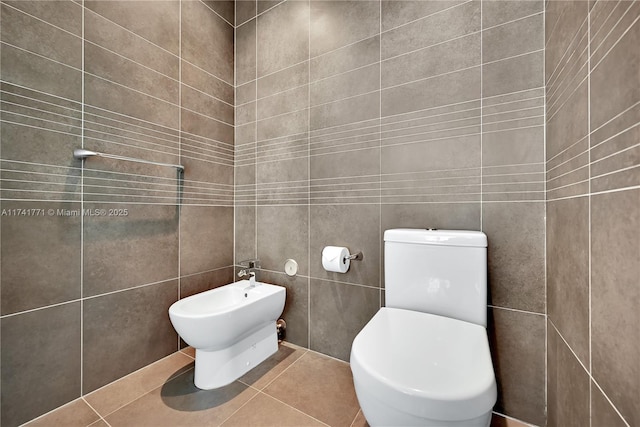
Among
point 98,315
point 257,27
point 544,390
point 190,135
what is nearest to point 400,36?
point 257,27

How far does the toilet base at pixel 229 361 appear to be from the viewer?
1325mm

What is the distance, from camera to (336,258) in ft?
4.67

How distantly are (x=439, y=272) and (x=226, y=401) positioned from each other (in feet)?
3.73

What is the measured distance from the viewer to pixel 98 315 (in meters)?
1.31

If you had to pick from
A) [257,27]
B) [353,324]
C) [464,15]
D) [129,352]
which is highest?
[257,27]

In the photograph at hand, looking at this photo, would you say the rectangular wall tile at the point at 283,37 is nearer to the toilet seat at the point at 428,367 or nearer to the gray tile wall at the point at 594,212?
the gray tile wall at the point at 594,212

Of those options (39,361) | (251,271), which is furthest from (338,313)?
(39,361)

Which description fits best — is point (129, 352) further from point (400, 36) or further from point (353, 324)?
point (400, 36)

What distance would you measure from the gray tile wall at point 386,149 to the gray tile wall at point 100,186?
358 millimetres

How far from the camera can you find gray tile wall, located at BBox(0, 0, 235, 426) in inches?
42.5

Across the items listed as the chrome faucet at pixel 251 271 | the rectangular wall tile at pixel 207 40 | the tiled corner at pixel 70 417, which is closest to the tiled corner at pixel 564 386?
the chrome faucet at pixel 251 271

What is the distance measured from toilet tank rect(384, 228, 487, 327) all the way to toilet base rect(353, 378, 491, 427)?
0.46 metres

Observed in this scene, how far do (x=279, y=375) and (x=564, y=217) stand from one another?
1.45m

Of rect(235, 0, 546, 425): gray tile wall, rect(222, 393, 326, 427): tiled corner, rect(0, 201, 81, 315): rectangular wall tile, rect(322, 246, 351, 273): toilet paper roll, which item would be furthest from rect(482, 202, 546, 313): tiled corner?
rect(0, 201, 81, 315): rectangular wall tile
